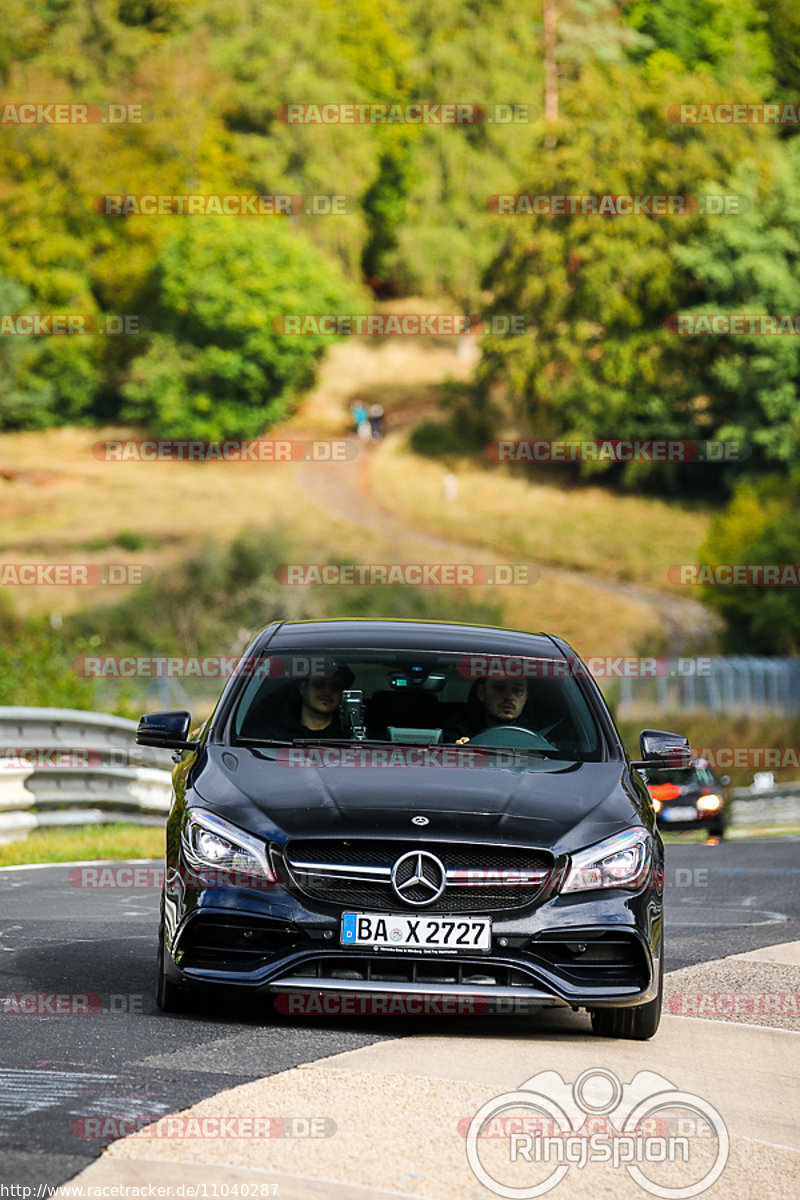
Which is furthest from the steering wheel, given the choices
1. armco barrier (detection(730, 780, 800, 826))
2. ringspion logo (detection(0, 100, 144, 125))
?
ringspion logo (detection(0, 100, 144, 125))

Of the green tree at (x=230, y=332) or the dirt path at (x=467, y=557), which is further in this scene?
the green tree at (x=230, y=332)

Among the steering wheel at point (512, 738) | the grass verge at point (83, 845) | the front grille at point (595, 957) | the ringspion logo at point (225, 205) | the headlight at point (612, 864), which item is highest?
the ringspion logo at point (225, 205)

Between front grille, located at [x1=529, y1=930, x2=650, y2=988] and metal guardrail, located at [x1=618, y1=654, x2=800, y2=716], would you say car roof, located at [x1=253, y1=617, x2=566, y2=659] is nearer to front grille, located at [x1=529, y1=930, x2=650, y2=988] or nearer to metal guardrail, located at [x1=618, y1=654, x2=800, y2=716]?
front grille, located at [x1=529, y1=930, x2=650, y2=988]

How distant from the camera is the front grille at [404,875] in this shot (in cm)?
703

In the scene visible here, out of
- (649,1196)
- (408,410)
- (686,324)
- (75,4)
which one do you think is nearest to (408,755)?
(649,1196)

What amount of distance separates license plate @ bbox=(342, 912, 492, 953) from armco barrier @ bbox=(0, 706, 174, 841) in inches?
355

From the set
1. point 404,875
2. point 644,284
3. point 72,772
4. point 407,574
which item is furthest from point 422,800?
point 644,284

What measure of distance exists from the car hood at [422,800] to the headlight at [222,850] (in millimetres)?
44

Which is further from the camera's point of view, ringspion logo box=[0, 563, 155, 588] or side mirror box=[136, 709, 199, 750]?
ringspion logo box=[0, 563, 155, 588]

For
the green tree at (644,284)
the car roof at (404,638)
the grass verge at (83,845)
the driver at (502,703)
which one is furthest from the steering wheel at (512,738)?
the green tree at (644,284)

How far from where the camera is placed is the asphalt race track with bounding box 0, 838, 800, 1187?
18.3 feet

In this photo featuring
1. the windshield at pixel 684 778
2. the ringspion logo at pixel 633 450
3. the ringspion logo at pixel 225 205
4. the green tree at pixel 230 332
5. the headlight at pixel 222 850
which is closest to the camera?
the headlight at pixel 222 850

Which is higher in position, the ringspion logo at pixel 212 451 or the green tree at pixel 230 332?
the green tree at pixel 230 332

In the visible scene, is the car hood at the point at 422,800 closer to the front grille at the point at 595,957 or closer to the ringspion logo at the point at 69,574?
the front grille at the point at 595,957
